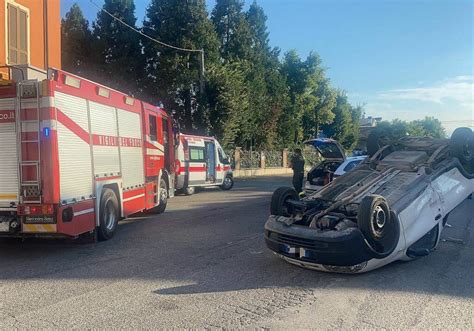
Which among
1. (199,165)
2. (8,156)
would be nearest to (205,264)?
(8,156)

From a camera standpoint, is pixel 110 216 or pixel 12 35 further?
pixel 12 35

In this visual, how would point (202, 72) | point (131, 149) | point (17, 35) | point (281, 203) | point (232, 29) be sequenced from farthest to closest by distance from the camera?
point (232, 29) < point (202, 72) < point (17, 35) < point (131, 149) < point (281, 203)

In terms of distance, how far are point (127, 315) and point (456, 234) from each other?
710 cm

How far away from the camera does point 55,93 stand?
7320 millimetres

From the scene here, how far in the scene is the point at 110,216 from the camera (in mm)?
9219

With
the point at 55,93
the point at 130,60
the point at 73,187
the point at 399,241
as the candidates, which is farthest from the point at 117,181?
the point at 130,60

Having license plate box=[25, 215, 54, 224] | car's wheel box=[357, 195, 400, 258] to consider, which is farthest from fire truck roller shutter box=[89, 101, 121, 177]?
car's wheel box=[357, 195, 400, 258]

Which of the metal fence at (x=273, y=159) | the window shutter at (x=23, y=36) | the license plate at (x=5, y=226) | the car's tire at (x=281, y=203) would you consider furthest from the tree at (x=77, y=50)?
the car's tire at (x=281, y=203)

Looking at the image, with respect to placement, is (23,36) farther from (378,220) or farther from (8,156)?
(378,220)

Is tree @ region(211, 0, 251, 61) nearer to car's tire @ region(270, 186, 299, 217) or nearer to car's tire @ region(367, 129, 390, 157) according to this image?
car's tire @ region(367, 129, 390, 157)

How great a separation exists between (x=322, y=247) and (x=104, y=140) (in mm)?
5004

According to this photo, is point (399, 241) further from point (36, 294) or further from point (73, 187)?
point (73, 187)

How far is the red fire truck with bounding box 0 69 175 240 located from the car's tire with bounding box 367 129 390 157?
5037 millimetres

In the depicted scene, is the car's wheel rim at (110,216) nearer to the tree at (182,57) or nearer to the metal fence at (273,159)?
the tree at (182,57)
